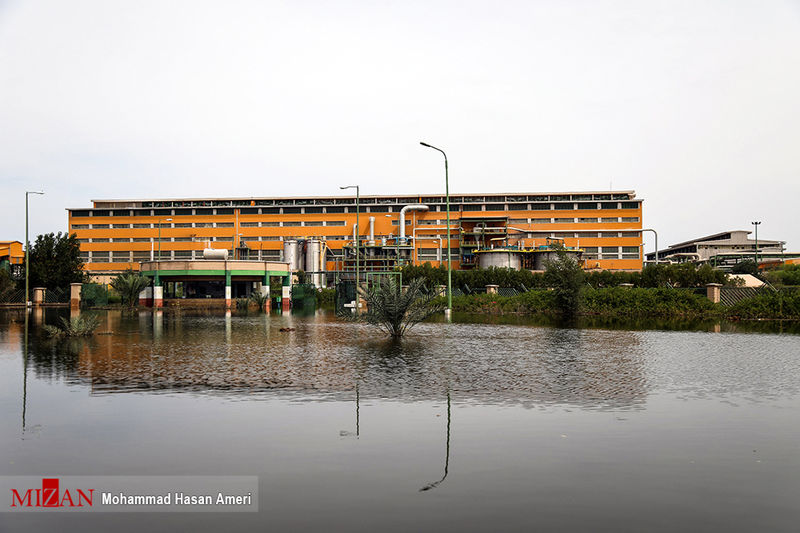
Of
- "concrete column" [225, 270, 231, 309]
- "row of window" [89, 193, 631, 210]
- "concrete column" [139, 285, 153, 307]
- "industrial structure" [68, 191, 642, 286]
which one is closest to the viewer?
"concrete column" [225, 270, 231, 309]

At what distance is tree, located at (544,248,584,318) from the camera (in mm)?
42312

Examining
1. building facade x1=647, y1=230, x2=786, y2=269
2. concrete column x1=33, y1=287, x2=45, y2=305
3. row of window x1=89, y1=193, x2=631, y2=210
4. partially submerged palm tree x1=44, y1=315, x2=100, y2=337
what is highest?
row of window x1=89, y1=193, x2=631, y2=210

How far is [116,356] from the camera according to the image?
55.4 feet

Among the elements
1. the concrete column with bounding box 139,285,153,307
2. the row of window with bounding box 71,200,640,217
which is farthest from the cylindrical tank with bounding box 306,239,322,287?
the concrete column with bounding box 139,285,153,307

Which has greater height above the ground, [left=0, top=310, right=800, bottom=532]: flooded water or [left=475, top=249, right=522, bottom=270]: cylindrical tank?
[left=475, top=249, right=522, bottom=270]: cylindrical tank

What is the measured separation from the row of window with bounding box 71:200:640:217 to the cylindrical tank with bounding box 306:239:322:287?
37.1 ft

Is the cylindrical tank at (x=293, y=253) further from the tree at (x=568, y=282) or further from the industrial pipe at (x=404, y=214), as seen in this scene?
the tree at (x=568, y=282)

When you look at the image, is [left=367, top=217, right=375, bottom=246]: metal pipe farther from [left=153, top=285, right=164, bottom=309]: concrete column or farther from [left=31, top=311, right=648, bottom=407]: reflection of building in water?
[left=31, top=311, right=648, bottom=407]: reflection of building in water

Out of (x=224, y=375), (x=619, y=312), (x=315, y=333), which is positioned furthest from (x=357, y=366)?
(x=619, y=312)

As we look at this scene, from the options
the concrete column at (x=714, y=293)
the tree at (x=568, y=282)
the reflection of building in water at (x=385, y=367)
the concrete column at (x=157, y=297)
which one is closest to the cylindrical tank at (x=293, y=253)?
the concrete column at (x=157, y=297)

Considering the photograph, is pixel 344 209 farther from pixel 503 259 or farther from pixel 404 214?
pixel 503 259

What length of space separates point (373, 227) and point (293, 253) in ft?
48.1

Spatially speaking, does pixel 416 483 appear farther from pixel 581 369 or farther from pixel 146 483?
pixel 581 369

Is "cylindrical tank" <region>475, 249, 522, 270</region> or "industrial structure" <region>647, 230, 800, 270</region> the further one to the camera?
"industrial structure" <region>647, 230, 800, 270</region>
